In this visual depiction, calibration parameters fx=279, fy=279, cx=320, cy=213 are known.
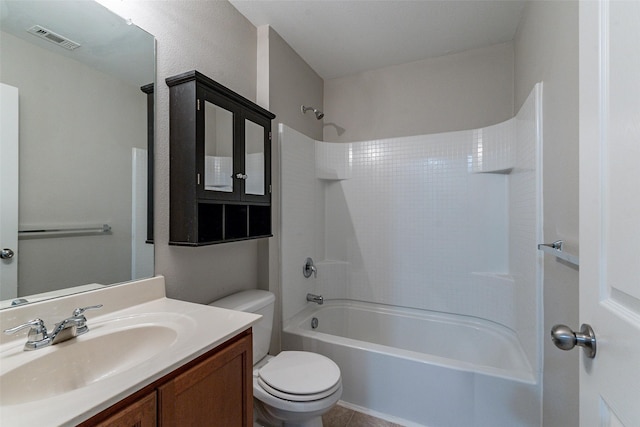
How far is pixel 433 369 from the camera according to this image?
1.56m

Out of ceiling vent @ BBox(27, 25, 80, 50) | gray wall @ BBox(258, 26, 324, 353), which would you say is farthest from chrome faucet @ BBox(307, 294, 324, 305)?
ceiling vent @ BBox(27, 25, 80, 50)

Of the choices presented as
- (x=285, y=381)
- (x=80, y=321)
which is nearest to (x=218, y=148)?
(x=80, y=321)

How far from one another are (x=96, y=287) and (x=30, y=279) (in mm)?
182

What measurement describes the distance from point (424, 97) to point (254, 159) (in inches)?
63.2

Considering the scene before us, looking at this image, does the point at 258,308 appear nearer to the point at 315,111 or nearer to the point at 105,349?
the point at 105,349

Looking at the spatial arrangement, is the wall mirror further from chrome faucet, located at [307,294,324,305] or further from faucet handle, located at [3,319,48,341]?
chrome faucet, located at [307,294,324,305]

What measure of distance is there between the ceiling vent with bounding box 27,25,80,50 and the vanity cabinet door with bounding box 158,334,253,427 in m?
1.16

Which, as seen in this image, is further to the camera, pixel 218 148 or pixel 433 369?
pixel 433 369

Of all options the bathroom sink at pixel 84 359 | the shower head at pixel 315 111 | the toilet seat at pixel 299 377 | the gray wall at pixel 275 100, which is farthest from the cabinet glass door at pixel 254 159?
the toilet seat at pixel 299 377

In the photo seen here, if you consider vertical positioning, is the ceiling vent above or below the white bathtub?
above

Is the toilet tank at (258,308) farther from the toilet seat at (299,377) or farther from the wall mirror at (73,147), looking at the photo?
the wall mirror at (73,147)

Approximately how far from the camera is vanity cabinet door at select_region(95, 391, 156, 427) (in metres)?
0.58

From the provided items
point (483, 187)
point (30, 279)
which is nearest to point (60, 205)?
point (30, 279)

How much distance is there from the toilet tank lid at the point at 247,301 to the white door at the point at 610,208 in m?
1.31
